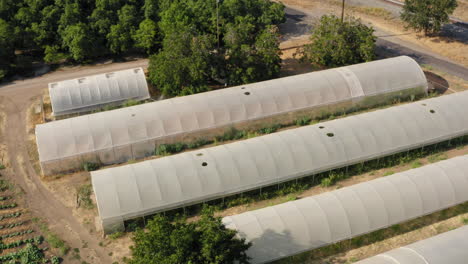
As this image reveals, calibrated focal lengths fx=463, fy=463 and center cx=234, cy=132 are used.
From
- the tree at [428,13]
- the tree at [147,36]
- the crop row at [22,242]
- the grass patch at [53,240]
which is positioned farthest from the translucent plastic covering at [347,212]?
the tree at [147,36]

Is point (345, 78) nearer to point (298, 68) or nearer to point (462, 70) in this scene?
point (298, 68)

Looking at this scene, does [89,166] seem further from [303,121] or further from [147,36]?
[147,36]

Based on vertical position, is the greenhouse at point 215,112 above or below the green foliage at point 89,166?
above

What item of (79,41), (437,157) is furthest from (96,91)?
(437,157)

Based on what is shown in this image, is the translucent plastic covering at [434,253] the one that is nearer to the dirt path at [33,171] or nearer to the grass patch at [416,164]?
the grass patch at [416,164]

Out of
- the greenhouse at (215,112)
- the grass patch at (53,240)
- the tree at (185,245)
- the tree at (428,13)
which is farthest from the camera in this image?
the tree at (428,13)

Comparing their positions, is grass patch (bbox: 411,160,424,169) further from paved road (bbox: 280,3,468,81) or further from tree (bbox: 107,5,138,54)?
tree (bbox: 107,5,138,54)

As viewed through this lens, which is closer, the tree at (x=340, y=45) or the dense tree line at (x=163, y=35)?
the dense tree line at (x=163, y=35)
